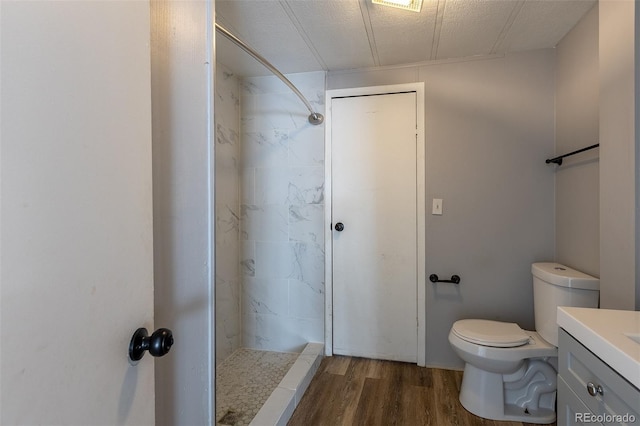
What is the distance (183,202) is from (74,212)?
37 cm

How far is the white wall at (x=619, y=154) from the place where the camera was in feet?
3.79

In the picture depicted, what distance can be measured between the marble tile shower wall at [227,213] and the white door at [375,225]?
0.80m

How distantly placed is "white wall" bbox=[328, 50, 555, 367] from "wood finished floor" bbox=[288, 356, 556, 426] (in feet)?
0.79

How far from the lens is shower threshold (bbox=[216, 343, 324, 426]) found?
166cm

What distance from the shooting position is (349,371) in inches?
85.4

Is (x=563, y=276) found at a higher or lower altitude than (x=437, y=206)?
lower

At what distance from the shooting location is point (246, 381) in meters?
2.09

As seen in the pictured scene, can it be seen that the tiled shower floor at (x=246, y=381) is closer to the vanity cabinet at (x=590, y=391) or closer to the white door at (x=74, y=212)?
the white door at (x=74, y=212)

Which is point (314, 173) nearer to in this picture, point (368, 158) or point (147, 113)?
point (368, 158)

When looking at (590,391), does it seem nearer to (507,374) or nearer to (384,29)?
(507,374)

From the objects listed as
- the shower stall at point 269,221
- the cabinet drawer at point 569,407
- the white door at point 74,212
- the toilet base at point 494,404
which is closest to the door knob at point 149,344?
the white door at point 74,212

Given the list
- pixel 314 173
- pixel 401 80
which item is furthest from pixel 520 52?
pixel 314 173

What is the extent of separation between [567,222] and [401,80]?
1438 millimetres

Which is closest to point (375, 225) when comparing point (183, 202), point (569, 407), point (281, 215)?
point (281, 215)
